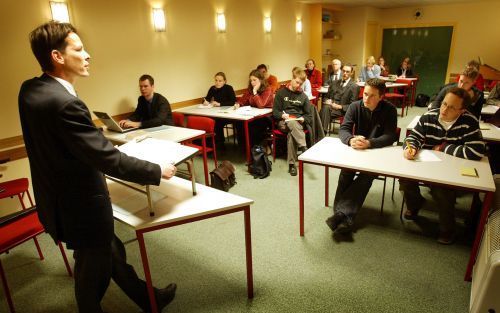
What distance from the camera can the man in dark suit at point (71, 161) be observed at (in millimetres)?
1188

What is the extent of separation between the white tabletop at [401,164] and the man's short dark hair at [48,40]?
169 cm

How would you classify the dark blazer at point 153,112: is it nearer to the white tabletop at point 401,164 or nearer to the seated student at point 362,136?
the white tabletop at point 401,164

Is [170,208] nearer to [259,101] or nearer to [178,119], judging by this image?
[178,119]

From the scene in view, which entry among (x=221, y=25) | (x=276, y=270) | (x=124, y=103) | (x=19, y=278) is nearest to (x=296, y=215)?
(x=276, y=270)

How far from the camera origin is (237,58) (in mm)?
5586

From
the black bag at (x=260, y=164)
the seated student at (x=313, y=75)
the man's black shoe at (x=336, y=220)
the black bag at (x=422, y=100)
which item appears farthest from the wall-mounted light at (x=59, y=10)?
the black bag at (x=422, y=100)

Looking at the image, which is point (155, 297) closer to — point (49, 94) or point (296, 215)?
point (49, 94)

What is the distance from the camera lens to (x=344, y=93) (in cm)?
506

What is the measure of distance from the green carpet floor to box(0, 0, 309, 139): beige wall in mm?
1709

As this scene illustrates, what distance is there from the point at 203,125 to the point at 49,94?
258 cm

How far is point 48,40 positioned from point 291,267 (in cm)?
195

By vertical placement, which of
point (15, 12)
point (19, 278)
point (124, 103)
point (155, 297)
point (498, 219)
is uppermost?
point (15, 12)

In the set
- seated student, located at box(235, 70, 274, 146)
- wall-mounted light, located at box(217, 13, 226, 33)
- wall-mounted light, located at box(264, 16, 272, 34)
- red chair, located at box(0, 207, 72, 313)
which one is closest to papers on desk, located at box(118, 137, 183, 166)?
red chair, located at box(0, 207, 72, 313)

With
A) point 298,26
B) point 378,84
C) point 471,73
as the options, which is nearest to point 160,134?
point 378,84
